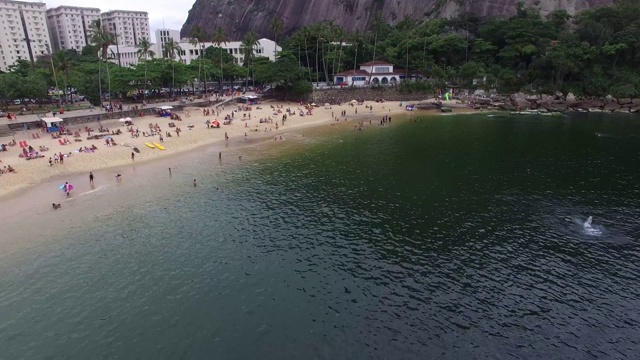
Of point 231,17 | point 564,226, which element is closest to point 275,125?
point 564,226

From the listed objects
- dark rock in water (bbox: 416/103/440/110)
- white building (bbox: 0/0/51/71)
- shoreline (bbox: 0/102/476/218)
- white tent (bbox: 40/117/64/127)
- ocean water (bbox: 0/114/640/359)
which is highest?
white building (bbox: 0/0/51/71)

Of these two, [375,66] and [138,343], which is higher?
[375,66]

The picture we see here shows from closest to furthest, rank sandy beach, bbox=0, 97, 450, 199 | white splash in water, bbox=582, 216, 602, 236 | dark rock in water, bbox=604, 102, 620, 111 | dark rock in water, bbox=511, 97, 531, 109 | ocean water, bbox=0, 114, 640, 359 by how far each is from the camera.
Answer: ocean water, bbox=0, 114, 640, 359 → white splash in water, bbox=582, 216, 602, 236 → sandy beach, bbox=0, 97, 450, 199 → dark rock in water, bbox=604, 102, 620, 111 → dark rock in water, bbox=511, 97, 531, 109

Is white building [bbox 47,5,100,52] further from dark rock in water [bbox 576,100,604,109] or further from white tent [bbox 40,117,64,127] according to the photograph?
dark rock in water [bbox 576,100,604,109]

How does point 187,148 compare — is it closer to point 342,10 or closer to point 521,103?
point 521,103

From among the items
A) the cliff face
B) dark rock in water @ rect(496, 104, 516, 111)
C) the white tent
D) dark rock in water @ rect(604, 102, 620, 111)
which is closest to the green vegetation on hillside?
dark rock in water @ rect(604, 102, 620, 111)

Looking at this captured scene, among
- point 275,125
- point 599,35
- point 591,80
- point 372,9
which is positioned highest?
point 372,9

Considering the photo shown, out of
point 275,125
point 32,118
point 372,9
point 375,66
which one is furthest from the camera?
point 372,9

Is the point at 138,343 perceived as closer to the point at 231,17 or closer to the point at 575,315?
the point at 575,315
